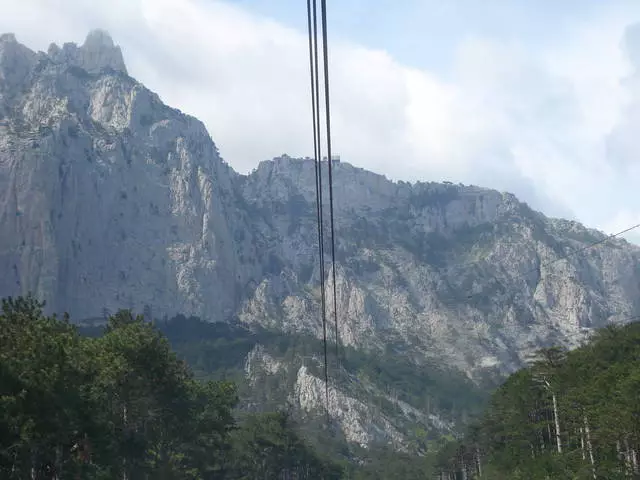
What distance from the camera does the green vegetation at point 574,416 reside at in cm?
5462

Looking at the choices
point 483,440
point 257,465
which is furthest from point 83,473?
point 483,440

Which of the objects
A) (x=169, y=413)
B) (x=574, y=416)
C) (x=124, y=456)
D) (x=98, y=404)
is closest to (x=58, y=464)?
(x=98, y=404)

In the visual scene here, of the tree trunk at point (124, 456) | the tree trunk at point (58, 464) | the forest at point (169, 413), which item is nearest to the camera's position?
the forest at point (169, 413)

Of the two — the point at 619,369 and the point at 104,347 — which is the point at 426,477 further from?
the point at 104,347

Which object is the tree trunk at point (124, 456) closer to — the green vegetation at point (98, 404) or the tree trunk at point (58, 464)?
the green vegetation at point (98, 404)

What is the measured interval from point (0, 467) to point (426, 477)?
14343 centimetres

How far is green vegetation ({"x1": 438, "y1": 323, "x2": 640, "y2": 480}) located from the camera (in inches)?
2150

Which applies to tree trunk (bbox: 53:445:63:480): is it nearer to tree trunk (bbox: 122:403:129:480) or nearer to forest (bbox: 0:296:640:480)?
forest (bbox: 0:296:640:480)

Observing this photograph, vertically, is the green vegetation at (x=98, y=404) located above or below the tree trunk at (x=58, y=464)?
above

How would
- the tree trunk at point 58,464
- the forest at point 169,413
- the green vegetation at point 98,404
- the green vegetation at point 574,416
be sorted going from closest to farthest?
the green vegetation at point 98,404 → the forest at point 169,413 → the tree trunk at point 58,464 → the green vegetation at point 574,416

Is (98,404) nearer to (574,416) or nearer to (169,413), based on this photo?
(169,413)

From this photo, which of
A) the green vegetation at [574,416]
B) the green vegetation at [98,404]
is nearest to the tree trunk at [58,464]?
the green vegetation at [98,404]

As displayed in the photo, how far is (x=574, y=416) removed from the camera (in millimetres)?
68438

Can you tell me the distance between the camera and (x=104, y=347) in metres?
56.3
